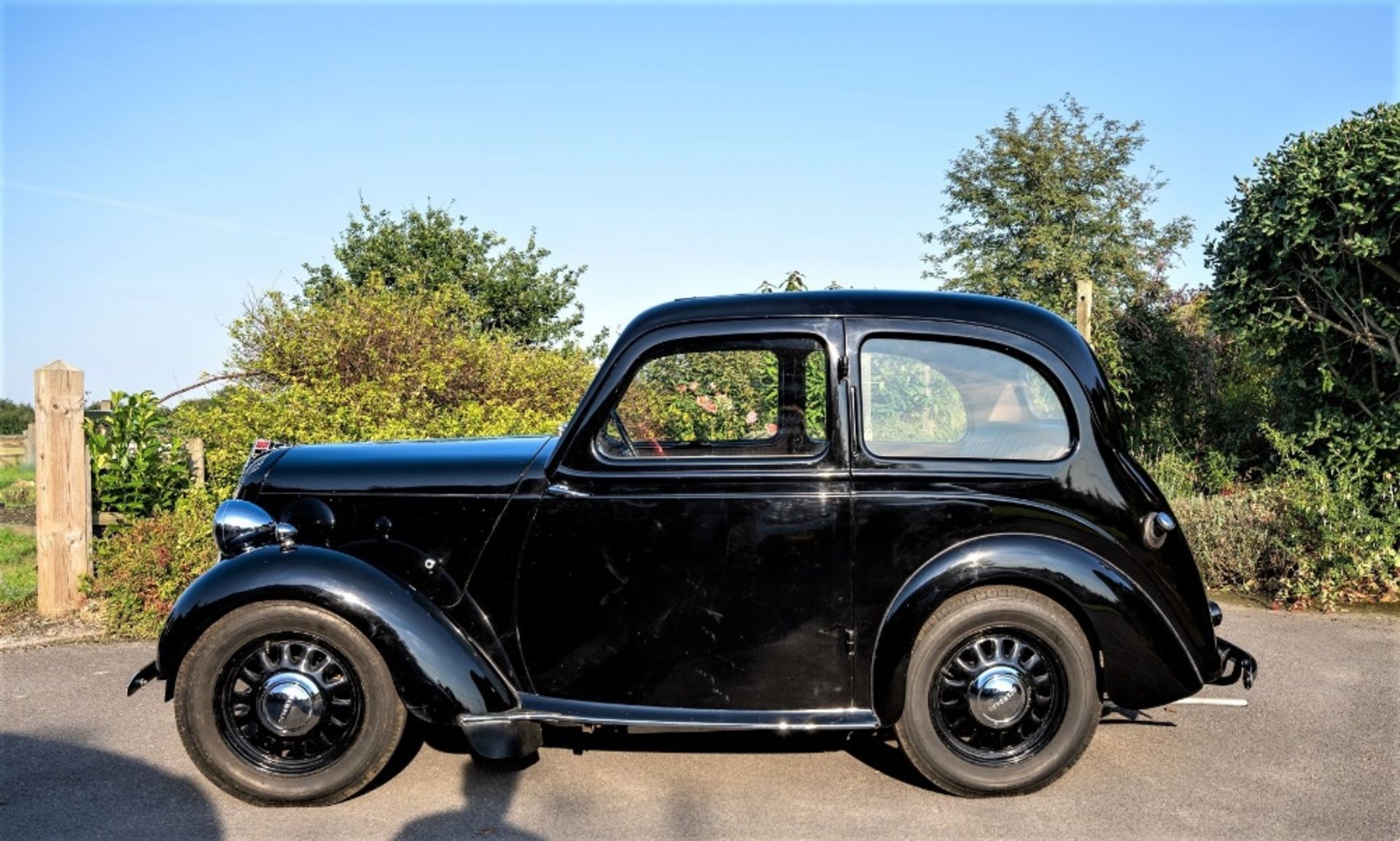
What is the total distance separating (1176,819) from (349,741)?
311cm

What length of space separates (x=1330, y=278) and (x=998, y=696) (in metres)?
5.44

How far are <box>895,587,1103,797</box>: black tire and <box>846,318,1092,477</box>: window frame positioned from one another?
1.59 feet

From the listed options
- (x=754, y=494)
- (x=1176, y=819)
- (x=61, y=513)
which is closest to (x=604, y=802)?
(x=754, y=494)

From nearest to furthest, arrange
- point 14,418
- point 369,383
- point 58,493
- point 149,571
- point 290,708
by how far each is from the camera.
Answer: point 290,708 → point 149,571 → point 58,493 → point 369,383 → point 14,418

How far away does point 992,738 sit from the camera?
436cm

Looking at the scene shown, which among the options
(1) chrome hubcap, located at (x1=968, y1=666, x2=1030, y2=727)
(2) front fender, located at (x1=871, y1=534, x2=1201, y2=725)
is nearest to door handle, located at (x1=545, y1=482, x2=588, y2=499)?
(2) front fender, located at (x1=871, y1=534, x2=1201, y2=725)

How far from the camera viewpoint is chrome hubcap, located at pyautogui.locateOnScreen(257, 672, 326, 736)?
14.2 ft

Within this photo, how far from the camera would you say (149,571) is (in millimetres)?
6871

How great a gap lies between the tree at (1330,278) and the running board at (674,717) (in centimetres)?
562

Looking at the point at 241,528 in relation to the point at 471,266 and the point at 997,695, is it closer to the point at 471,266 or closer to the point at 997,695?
the point at 997,695

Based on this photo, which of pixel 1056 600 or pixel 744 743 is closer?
pixel 1056 600

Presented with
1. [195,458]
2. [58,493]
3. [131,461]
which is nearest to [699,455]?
[58,493]

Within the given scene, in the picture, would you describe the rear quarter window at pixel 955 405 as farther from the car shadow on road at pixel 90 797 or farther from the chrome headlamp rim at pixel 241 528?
the car shadow on road at pixel 90 797

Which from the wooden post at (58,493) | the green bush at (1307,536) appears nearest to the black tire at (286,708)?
the wooden post at (58,493)
